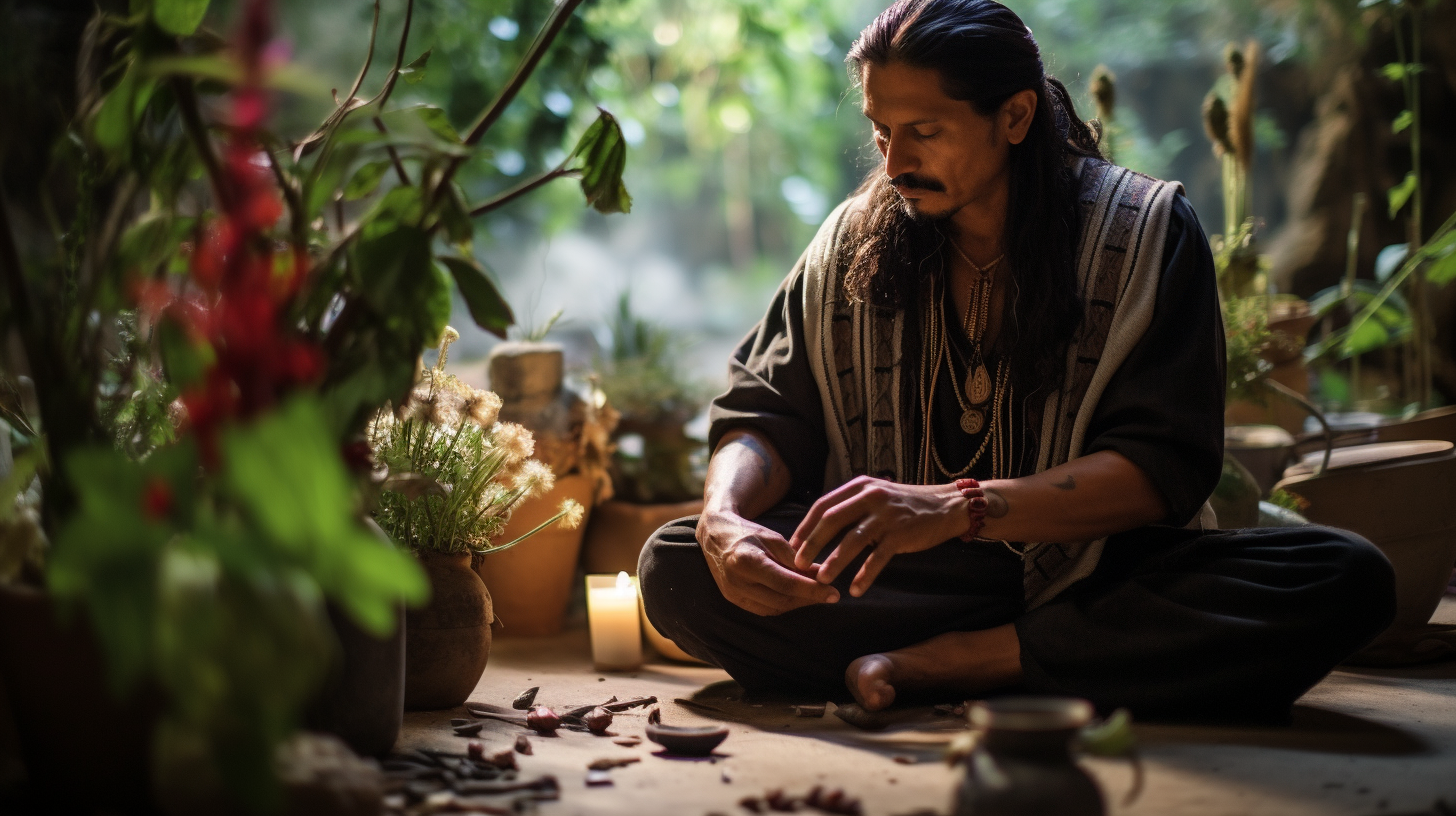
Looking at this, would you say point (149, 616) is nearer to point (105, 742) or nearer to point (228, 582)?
point (228, 582)

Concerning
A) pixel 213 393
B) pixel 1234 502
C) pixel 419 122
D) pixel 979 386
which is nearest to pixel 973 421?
pixel 979 386

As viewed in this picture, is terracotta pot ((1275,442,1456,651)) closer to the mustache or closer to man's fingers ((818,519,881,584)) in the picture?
the mustache

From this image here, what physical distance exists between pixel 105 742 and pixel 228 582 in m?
0.47

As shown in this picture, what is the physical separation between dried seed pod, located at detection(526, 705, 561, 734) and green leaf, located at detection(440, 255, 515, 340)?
712 mm

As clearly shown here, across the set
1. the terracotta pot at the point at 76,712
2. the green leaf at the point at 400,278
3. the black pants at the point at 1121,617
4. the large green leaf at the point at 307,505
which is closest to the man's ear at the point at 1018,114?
the black pants at the point at 1121,617

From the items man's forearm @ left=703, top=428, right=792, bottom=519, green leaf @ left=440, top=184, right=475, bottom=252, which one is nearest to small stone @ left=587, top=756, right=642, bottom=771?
man's forearm @ left=703, top=428, right=792, bottom=519

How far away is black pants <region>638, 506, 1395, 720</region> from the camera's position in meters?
2.05

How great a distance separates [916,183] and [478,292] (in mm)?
1006

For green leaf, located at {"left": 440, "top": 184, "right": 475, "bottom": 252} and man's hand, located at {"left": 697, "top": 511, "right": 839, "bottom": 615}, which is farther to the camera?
man's hand, located at {"left": 697, "top": 511, "right": 839, "bottom": 615}

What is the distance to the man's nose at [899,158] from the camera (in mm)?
2326

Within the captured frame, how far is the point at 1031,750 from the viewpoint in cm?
136

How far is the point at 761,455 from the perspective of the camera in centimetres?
249

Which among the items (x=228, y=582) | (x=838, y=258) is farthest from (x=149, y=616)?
(x=838, y=258)

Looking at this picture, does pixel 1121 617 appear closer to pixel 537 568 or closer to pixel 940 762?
pixel 940 762
